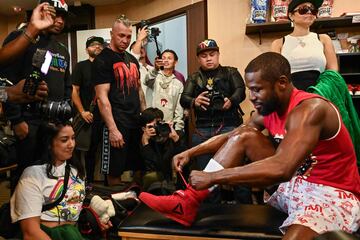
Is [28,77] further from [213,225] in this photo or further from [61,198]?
[213,225]

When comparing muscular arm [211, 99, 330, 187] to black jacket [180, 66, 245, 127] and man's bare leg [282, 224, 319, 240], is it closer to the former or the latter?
man's bare leg [282, 224, 319, 240]

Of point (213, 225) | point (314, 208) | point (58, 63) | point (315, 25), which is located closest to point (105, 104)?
point (58, 63)

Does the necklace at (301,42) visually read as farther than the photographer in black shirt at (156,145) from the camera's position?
No

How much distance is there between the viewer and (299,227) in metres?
1.22

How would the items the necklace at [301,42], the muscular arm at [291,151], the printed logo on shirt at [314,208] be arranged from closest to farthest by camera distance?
the muscular arm at [291,151], the printed logo on shirt at [314,208], the necklace at [301,42]

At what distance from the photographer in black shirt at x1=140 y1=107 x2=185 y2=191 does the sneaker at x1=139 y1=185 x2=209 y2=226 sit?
101cm

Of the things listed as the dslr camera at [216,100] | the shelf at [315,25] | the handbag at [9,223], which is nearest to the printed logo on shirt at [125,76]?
the dslr camera at [216,100]

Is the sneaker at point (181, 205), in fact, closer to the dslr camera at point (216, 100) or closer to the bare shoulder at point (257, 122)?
the bare shoulder at point (257, 122)

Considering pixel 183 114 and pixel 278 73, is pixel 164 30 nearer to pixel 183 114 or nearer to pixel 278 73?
pixel 183 114

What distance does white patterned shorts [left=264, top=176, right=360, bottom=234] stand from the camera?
1234 millimetres

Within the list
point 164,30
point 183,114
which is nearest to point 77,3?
point 164,30

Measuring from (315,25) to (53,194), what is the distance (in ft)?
8.75

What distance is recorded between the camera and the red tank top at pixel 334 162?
130 cm

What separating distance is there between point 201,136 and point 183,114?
0.54 meters
